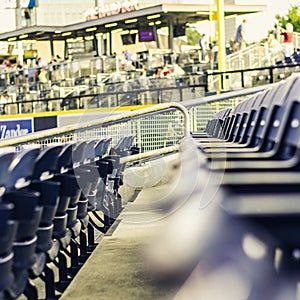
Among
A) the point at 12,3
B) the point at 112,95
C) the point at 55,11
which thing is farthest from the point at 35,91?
the point at 55,11

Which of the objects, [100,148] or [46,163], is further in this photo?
[100,148]

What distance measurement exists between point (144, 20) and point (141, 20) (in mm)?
169

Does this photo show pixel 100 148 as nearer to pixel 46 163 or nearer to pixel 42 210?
pixel 46 163

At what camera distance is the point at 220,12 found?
23.2m

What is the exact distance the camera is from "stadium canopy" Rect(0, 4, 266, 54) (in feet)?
104

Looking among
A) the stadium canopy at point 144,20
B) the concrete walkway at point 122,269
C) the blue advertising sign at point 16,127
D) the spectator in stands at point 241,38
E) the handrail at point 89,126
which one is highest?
the stadium canopy at point 144,20

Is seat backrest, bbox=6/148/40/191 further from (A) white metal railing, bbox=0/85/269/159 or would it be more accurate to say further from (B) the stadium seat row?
(A) white metal railing, bbox=0/85/269/159

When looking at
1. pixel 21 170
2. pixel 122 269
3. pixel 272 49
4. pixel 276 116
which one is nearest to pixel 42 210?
pixel 21 170

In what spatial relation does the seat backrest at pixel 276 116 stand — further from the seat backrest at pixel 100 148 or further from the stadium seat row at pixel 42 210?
the seat backrest at pixel 100 148

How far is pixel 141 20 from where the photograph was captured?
33.9 m

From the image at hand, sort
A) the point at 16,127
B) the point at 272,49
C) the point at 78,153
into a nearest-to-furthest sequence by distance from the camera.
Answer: the point at 78,153
the point at 272,49
the point at 16,127

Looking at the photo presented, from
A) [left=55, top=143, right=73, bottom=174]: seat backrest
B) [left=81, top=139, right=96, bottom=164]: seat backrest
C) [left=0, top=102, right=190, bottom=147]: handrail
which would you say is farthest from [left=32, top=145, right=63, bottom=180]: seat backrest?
[left=0, top=102, right=190, bottom=147]: handrail

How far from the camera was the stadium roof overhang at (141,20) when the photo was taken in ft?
104

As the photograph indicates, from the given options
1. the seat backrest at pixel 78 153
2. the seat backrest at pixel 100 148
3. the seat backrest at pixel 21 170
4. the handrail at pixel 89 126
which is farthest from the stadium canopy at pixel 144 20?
the seat backrest at pixel 21 170
